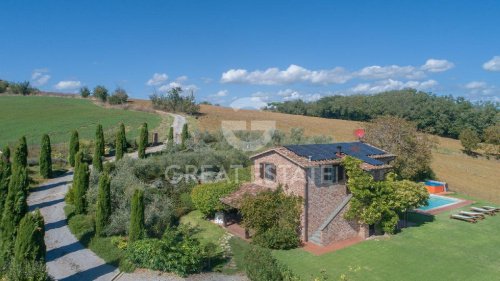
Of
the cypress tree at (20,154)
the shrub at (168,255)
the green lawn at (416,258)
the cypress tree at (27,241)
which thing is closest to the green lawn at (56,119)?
the cypress tree at (20,154)

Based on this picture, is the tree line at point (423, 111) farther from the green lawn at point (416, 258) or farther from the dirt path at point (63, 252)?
the dirt path at point (63, 252)

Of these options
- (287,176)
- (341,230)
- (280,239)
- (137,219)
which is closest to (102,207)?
(137,219)

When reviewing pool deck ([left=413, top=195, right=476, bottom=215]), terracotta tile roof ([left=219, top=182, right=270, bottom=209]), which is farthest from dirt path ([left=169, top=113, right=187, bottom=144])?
pool deck ([left=413, top=195, right=476, bottom=215])

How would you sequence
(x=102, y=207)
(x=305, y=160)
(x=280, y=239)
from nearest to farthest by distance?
(x=280, y=239)
(x=102, y=207)
(x=305, y=160)

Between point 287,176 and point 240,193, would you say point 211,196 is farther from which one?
point 287,176

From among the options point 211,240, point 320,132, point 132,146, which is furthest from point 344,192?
point 320,132

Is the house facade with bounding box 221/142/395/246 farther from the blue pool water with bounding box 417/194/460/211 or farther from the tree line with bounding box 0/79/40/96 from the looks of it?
the tree line with bounding box 0/79/40/96

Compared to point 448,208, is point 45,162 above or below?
above
